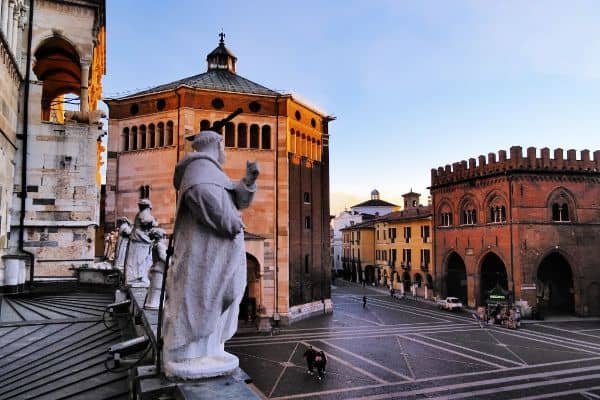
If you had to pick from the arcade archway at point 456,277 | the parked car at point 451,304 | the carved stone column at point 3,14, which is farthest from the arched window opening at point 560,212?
the carved stone column at point 3,14

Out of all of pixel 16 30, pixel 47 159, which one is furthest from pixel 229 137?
pixel 16 30

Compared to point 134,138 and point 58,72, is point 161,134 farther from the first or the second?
point 58,72

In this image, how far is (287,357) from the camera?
806 inches

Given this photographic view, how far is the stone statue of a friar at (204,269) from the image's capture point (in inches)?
133

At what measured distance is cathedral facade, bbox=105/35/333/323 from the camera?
96.6ft

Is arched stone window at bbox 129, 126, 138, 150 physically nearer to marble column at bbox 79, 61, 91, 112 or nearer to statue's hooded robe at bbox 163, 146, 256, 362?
marble column at bbox 79, 61, 91, 112

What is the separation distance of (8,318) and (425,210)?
4444cm

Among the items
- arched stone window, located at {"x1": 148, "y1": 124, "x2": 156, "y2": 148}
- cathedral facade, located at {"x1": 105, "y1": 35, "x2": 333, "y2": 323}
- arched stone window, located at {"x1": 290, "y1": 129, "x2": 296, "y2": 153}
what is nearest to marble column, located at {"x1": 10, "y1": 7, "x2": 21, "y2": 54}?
cathedral facade, located at {"x1": 105, "y1": 35, "x2": 333, "y2": 323}

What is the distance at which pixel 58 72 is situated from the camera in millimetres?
22391

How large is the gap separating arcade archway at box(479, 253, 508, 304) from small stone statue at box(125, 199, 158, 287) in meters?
32.1

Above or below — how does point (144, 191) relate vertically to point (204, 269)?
above

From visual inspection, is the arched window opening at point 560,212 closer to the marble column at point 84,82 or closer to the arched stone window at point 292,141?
the arched stone window at point 292,141

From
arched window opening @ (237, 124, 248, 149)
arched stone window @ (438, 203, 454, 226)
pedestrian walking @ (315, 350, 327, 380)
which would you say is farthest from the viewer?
arched stone window @ (438, 203, 454, 226)

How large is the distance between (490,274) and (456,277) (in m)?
3.80
